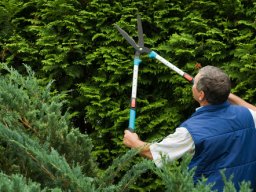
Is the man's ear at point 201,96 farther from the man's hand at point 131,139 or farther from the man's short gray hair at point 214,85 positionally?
the man's hand at point 131,139

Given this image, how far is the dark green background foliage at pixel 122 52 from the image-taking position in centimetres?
405

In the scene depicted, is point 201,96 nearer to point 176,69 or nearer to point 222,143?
point 222,143

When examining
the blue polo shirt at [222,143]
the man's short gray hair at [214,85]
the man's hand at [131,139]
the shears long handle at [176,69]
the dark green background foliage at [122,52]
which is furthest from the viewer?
the dark green background foliage at [122,52]

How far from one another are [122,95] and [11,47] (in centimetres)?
146

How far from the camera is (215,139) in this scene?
258cm

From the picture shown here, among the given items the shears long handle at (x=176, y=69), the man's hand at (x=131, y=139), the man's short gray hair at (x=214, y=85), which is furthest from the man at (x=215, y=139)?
the shears long handle at (x=176, y=69)

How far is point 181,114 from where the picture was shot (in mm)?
4254

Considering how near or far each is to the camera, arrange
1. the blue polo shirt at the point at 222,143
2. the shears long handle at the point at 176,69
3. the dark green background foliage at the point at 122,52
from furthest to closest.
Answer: the dark green background foliage at the point at 122,52, the shears long handle at the point at 176,69, the blue polo shirt at the point at 222,143

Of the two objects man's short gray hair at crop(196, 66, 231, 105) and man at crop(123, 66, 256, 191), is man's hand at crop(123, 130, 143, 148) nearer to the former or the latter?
man at crop(123, 66, 256, 191)

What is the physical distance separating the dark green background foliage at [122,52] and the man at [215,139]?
1.12 m

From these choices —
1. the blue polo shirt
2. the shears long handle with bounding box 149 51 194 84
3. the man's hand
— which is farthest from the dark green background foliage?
the blue polo shirt

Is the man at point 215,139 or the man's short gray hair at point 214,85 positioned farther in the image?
the man's short gray hair at point 214,85

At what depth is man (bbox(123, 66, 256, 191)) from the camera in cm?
259

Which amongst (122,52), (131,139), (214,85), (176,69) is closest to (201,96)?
(214,85)
